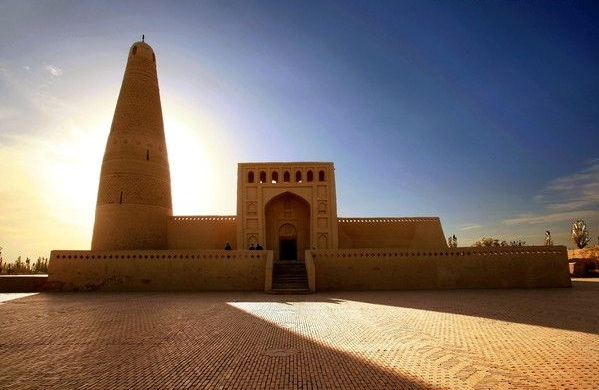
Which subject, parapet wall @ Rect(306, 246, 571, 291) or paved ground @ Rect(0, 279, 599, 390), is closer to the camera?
paved ground @ Rect(0, 279, 599, 390)

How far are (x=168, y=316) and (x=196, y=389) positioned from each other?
15.7ft

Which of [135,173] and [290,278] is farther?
[135,173]

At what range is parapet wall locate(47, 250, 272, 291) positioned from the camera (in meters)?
14.6

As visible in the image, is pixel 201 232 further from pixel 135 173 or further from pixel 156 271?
pixel 156 271

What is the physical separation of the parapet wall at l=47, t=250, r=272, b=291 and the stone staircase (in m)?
0.80

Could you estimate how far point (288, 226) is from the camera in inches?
854

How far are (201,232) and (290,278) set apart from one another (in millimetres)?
7218

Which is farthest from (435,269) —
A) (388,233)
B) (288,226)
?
(288,226)

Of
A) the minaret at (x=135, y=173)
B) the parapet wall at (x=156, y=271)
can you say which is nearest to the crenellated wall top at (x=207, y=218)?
the minaret at (x=135, y=173)

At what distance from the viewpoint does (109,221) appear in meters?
17.7

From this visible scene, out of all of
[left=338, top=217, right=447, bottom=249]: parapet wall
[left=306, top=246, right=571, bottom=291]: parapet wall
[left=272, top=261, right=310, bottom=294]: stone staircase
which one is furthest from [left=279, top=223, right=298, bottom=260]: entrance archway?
[left=306, top=246, right=571, bottom=291]: parapet wall

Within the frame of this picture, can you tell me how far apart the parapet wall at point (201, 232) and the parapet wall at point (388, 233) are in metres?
6.10

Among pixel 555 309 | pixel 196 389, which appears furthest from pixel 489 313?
pixel 196 389

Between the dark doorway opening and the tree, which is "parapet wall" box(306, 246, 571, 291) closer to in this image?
the dark doorway opening
